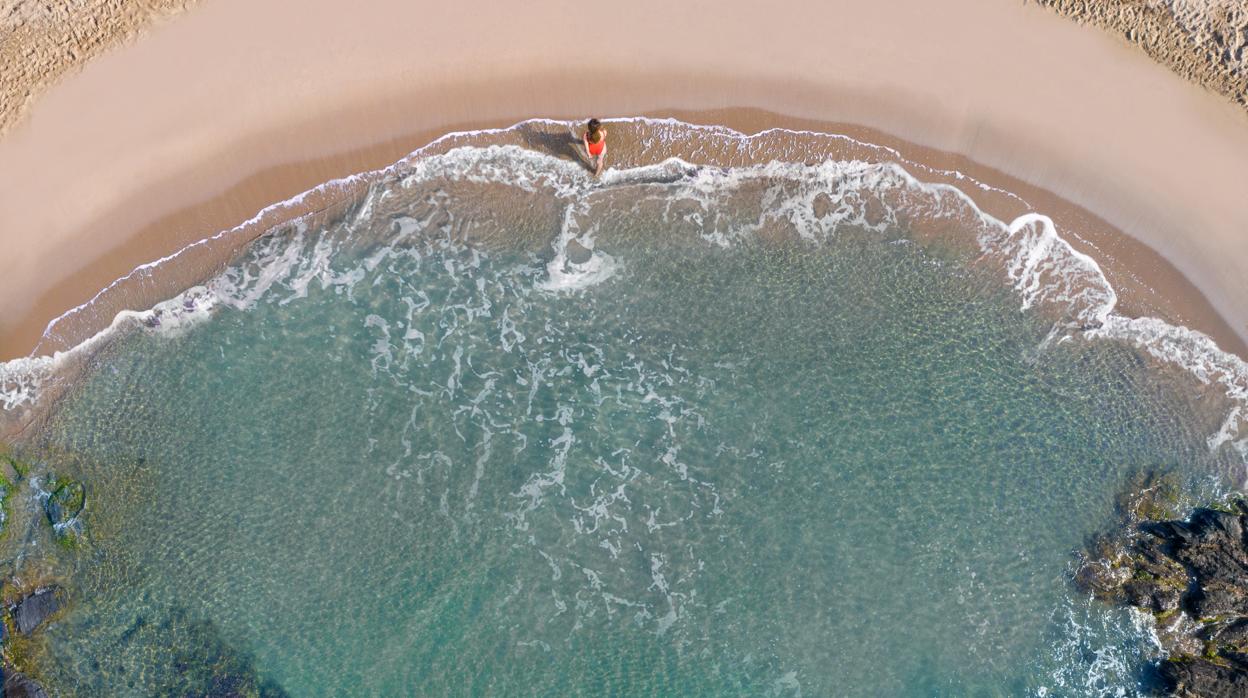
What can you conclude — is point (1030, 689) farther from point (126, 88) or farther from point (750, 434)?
point (126, 88)

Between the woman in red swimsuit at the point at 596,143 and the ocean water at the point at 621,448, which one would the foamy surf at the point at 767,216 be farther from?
the woman in red swimsuit at the point at 596,143

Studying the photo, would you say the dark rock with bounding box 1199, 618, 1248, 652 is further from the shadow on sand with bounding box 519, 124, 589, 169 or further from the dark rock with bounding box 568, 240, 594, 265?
the shadow on sand with bounding box 519, 124, 589, 169

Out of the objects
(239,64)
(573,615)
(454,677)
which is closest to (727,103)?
(239,64)

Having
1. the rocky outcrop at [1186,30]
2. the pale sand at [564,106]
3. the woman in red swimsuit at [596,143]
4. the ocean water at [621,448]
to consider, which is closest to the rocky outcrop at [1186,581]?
the ocean water at [621,448]

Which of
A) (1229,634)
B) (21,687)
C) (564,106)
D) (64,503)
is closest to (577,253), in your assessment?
(564,106)

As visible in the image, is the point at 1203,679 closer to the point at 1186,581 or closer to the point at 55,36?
the point at 1186,581

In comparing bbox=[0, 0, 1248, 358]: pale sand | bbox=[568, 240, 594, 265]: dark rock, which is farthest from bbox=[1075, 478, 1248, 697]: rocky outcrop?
bbox=[568, 240, 594, 265]: dark rock
